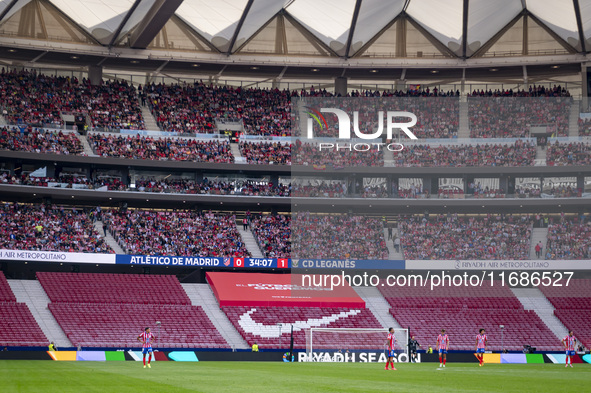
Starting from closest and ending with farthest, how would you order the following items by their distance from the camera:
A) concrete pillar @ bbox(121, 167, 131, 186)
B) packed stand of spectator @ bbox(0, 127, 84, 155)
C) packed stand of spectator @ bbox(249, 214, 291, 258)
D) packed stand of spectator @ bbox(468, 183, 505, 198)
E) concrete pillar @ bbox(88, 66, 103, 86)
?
packed stand of spectator @ bbox(0, 127, 84, 155) → packed stand of spectator @ bbox(468, 183, 505, 198) → packed stand of spectator @ bbox(249, 214, 291, 258) → concrete pillar @ bbox(121, 167, 131, 186) → concrete pillar @ bbox(88, 66, 103, 86)

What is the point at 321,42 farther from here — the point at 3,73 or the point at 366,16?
the point at 3,73

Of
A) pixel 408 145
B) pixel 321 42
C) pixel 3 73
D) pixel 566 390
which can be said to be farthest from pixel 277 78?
pixel 566 390

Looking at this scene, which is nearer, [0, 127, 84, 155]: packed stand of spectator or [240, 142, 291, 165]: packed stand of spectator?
[0, 127, 84, 155]: packed stand of spectator

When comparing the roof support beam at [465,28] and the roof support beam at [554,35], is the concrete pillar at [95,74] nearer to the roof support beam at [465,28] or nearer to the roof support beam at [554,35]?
the roof support beam at [465,28]

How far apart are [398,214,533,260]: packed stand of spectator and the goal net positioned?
7.25m

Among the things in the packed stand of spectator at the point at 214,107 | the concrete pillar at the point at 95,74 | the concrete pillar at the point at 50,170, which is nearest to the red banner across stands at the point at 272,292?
the concrete pillar at the point at 50,170

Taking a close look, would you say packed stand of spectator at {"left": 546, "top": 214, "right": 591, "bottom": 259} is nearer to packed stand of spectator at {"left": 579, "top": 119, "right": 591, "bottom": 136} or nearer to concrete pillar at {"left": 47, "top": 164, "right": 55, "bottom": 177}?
packed stand of spectator at {"left": 579, "top": 119, "right": 591, "bottom": 136}

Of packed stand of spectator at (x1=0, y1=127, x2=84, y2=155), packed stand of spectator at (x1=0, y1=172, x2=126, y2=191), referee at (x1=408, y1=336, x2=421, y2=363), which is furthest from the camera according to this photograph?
packed stand of spectator at (x1=0, y1=127, x2=84, y2=155)

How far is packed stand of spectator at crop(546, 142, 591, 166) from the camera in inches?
2316

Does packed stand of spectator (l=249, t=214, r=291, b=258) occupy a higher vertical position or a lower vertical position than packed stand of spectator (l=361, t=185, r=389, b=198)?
lower


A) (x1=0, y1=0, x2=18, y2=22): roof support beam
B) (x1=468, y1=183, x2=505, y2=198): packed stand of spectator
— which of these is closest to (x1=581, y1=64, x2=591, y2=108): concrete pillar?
(x1=468, y1=183, x2=505, y2=198): packed stand of spectator

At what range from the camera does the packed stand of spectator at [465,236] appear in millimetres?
52281

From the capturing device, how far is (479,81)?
73500 millimetres

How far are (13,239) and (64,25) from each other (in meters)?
18.6
